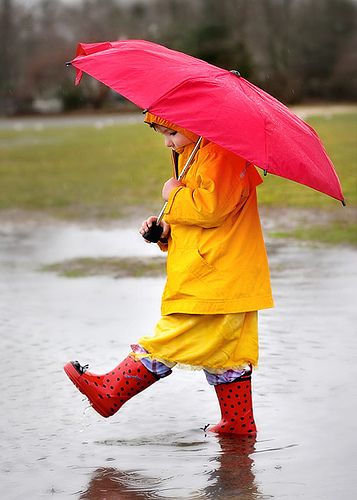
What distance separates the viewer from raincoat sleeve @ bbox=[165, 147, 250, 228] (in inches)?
185

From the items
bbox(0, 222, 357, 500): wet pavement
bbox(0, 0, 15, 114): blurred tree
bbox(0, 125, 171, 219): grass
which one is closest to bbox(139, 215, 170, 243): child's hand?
bbox(0, 222, 357, 500): wet pavement

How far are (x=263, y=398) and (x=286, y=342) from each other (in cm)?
118

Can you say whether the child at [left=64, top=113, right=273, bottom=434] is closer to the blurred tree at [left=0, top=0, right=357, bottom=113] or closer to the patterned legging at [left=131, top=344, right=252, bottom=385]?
the patterned legging at [left=131, top=344, right=252, bottom=385]

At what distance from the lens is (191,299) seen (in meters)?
4.76

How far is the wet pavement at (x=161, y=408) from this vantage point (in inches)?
175

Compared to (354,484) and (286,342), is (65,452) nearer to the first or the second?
(354,484)

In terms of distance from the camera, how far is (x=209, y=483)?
4406 millimetres

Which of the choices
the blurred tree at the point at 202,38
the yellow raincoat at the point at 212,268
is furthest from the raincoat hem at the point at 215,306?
the blurred tree at the point at 202,38

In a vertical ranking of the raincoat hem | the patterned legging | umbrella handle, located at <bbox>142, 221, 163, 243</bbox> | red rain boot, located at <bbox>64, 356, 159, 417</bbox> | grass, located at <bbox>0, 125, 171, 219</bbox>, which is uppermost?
umbrella handle, located at <bbox>142, 221, 163, 243</bbox>

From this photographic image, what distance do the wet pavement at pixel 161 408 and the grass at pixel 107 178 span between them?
343 cm

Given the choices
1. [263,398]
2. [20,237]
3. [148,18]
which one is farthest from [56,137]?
[148,18]

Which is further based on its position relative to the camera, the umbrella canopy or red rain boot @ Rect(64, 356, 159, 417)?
red rain boot @ Rect(64, 356, 159, 417)

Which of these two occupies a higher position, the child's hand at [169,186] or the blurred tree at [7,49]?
the child's hand at [169,186]

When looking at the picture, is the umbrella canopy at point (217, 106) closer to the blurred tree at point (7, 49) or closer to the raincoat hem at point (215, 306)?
the raincoat hem at point (215, 306)
